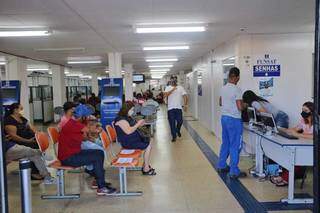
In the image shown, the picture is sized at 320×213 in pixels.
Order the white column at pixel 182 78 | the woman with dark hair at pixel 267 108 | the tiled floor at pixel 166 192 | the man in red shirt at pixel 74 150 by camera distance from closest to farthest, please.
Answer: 1. the tiled floor at pixel 166 192
2. the man in red shirt at pixel 74 150
3. the woman with dark hair at pixel 267 108
4. the white column at pixel 182 78

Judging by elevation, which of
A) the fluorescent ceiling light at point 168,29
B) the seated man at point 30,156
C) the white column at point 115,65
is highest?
the fluorescent ceiling light at point 168,29

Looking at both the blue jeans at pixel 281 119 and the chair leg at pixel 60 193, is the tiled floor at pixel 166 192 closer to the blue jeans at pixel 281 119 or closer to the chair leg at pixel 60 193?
the chair leg at pixel 60 193

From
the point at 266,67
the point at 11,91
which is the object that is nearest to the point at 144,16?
the point at 266,67

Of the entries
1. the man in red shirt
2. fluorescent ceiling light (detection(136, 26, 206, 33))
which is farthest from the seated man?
fluorescent ceiling light (detection(136, 26, 206, 33))

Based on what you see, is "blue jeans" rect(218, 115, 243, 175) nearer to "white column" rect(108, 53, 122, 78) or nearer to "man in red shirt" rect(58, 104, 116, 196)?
"man in red shirt" rect(58, 104, 116, 196)

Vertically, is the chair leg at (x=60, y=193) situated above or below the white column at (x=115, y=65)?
below

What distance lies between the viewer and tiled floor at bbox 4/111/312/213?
387cm

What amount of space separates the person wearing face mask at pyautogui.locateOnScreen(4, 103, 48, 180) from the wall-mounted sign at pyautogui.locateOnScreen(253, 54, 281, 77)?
13.9ft

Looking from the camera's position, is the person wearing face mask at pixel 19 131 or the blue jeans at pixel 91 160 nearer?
the blue jeans at pixel 91 160

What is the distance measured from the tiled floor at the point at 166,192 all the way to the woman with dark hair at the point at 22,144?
0.24m

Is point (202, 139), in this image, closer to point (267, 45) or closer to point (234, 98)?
point (267, 45)

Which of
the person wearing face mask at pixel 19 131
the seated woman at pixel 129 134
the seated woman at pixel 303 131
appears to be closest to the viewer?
the seated woman at pixel 303 131

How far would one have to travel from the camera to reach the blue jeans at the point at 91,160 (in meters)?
4.16

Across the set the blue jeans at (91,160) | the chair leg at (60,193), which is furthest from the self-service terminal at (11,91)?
the blue jeans at (91,160)
